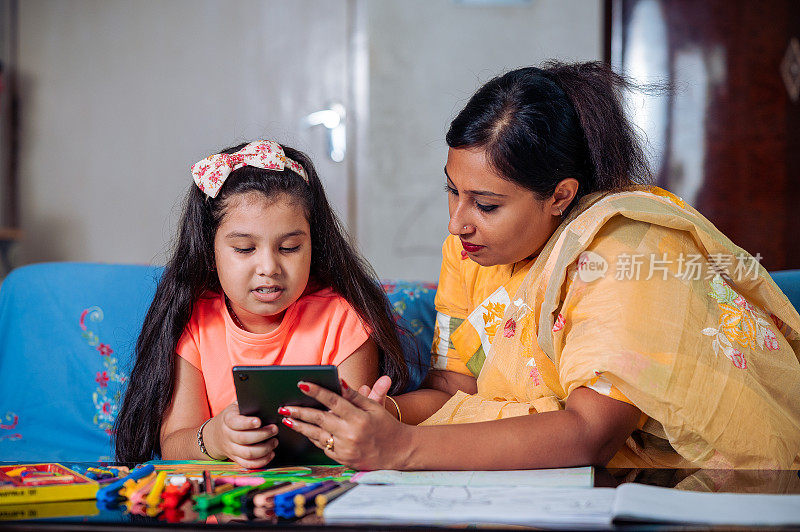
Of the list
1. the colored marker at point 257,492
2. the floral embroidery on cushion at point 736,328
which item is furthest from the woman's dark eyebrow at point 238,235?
the floral embroidery on cushion at point 736,328

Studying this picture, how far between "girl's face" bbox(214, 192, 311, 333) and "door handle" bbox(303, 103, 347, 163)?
234cm

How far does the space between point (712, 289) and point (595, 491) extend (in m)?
0.45

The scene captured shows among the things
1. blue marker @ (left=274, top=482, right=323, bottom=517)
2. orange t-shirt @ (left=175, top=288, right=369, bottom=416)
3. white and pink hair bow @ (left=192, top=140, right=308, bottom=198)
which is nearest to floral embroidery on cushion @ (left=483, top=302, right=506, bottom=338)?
orange t-shirt @ (left=175, top=288, right=369, bottom=416)

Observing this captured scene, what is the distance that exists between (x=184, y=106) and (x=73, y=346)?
2.28 metres

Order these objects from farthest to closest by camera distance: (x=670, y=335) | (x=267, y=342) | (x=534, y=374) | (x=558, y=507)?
(x=267, y=342) < (x=534, y=374) < (x=670, y=335) < (x=558, y=507)

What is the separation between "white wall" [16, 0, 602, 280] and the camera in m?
3.64

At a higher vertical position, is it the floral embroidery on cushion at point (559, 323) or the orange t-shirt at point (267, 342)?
the floral embroidery on cushion at point (559, 323)

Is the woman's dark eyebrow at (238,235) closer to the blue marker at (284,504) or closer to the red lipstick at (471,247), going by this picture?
the red lipstick at (471,247)

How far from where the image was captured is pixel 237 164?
5.23 ft

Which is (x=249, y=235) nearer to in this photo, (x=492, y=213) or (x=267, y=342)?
(x=267, y=342)

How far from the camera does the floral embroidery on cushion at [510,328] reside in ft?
4.67

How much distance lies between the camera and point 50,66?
407 centimetres

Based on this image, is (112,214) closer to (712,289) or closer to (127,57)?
(127,57)

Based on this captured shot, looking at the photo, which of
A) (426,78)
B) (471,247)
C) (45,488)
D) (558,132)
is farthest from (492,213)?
(426,78)
